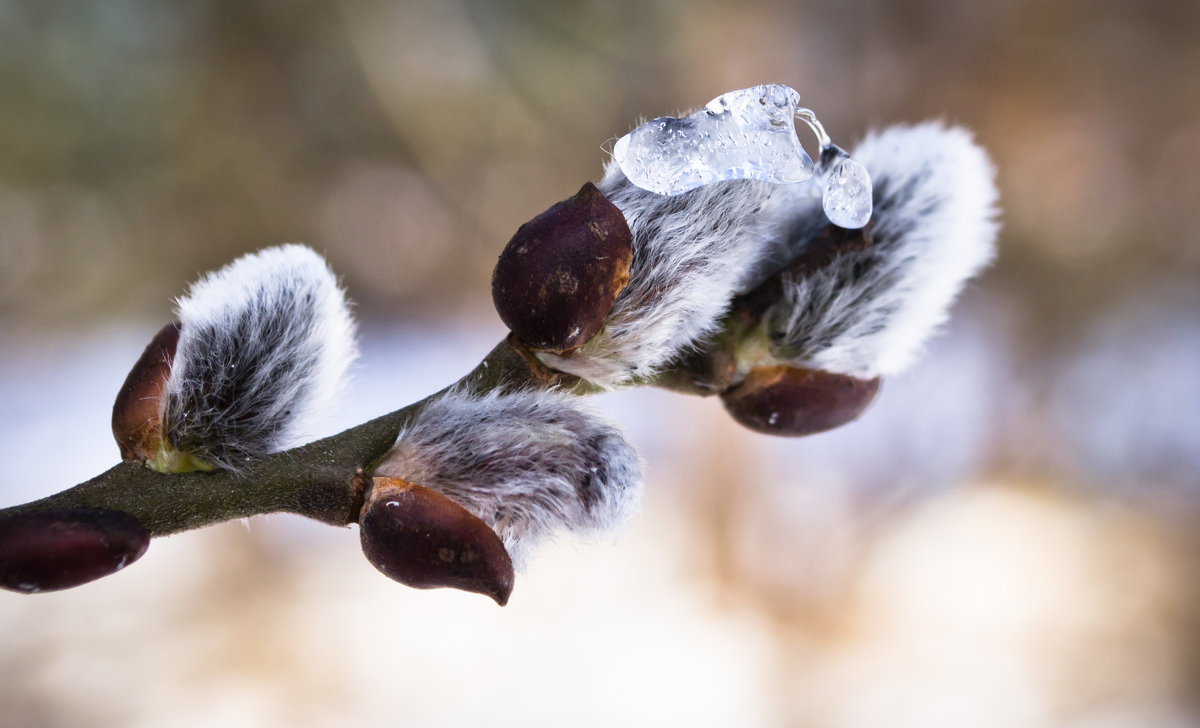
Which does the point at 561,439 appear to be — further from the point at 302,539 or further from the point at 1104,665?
the point at 1104,665

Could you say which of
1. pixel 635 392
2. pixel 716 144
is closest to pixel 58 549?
pixel 716 144

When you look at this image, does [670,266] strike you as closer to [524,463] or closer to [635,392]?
[524,463]

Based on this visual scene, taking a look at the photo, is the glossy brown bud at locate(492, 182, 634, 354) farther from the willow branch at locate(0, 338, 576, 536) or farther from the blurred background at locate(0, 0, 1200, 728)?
the blurred background at locate(0, 0, 1200, 728)

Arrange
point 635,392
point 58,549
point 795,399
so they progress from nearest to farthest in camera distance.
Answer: point 58,549 < point 795,399 < point 635,392

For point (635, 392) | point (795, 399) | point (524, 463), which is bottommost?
point (524, 463)

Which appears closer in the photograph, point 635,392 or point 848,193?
Answer: point 848,193

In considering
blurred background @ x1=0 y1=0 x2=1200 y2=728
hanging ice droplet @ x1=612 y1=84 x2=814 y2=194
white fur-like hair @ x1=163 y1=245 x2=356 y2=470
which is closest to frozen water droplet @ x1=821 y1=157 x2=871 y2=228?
hanging ice droplet @ x1=612 y1=84 x2=814 y2=194

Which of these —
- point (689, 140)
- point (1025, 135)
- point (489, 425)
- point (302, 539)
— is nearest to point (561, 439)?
point (489, 425)
